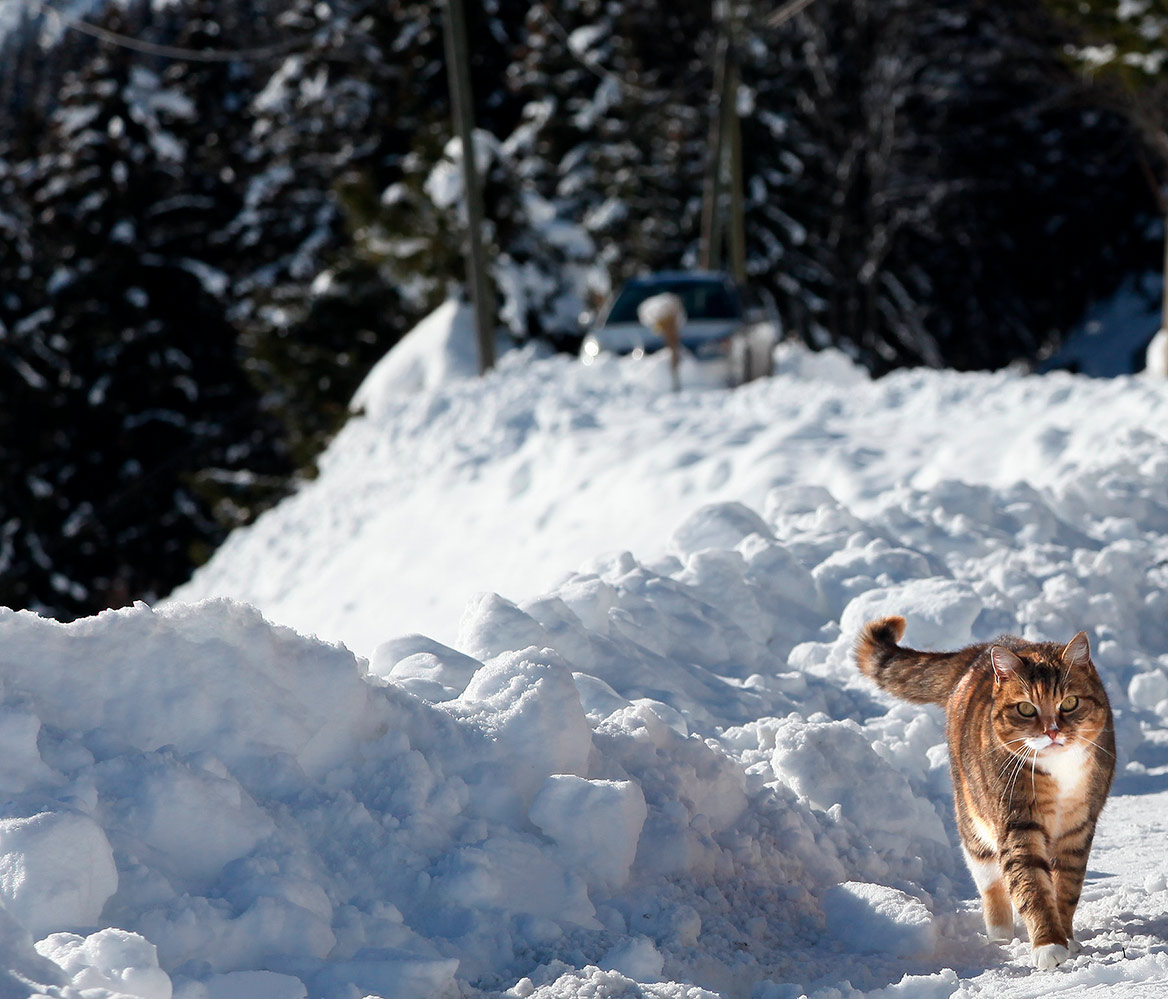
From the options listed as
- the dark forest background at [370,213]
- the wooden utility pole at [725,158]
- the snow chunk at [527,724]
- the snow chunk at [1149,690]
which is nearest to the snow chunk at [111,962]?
the snow chunk at [527,724]

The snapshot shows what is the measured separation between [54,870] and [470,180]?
20.4 metres

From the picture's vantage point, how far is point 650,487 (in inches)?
459

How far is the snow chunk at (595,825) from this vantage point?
162 inches

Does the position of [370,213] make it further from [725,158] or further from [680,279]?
[680,279]

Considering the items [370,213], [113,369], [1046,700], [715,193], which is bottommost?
[113,369]

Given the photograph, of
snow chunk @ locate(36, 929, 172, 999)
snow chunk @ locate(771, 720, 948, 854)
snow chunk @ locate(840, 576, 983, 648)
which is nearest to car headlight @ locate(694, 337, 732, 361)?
snow chunk @ locate(840, 576, 983, 648)

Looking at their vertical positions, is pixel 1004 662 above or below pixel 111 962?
above

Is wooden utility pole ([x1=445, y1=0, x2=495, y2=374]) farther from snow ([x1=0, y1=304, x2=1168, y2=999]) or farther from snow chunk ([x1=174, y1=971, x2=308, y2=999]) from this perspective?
snow chunk ([x1=174, y1=971, x2=308, y2=999])

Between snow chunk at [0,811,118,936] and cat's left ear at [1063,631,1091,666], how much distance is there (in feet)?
7.89

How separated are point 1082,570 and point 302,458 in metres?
24.6

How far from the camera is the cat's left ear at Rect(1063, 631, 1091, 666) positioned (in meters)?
4.02

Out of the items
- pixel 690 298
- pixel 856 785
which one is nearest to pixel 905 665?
pixel 856 785

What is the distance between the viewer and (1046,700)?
3.93 metres

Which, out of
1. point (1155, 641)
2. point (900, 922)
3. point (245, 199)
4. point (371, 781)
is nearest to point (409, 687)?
point (371, 781)
